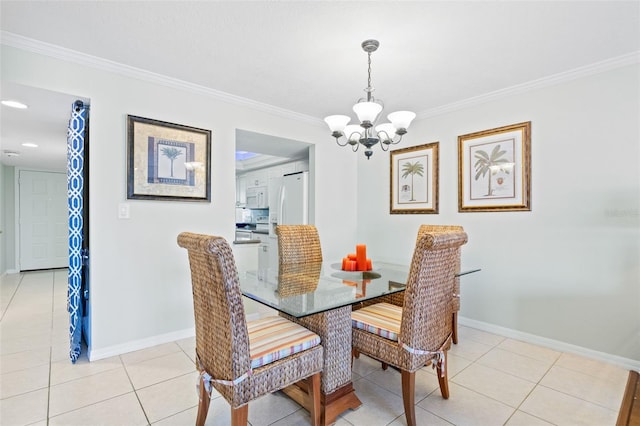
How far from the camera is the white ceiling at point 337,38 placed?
180 centimetres

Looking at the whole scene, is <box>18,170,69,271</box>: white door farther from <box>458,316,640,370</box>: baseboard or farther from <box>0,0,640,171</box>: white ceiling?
<box>458,316,640,370</box>: baseboard

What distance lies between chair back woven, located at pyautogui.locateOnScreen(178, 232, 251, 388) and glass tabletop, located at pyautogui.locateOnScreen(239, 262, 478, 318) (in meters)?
0.24

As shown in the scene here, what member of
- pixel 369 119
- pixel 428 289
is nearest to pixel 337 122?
pixel 369 119

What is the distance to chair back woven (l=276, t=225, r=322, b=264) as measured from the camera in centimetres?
275

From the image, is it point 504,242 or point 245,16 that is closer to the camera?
point 245,16

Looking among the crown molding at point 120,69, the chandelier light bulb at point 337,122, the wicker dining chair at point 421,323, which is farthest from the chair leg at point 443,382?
the crown molding at point 120,69

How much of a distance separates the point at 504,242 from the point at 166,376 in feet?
9.95

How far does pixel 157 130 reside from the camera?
266 cm

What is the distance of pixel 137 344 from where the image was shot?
2.60 m

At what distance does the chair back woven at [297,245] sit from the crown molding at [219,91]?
4.56 ft

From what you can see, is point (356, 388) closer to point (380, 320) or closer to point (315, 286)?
point (380, 320)

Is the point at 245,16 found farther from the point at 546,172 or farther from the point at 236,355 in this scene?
the point at 546,172

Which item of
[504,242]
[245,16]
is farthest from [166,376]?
[504,242]

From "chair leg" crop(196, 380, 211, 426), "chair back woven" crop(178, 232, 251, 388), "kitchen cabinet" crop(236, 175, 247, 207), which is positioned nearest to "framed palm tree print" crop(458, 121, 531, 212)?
"chair back woven" crop(178, 232, 251, 388)
